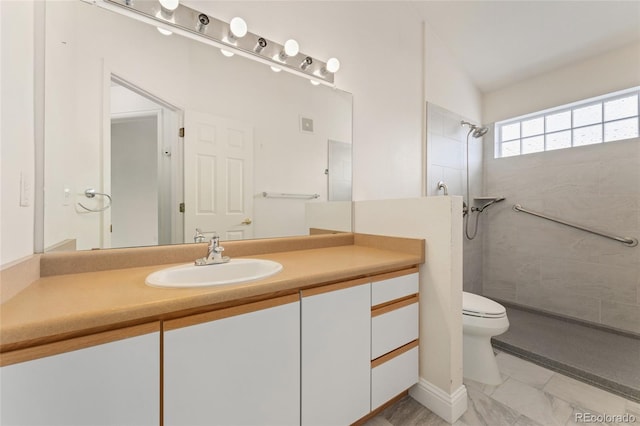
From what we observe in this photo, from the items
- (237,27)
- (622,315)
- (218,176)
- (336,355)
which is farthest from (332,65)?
(622,315)

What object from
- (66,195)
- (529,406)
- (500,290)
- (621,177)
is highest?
(621,177)

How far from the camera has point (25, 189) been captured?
2.70 feet

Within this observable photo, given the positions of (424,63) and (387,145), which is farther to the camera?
(424,63)

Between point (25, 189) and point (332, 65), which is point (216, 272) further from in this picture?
point (332, 65)

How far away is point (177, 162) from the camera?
1.26 metres

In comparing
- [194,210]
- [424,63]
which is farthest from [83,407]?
[424,63]

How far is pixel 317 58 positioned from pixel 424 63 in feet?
3.68

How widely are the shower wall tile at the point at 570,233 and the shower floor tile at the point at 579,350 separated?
0.24 meters

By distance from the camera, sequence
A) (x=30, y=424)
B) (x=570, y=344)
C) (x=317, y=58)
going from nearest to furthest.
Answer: (x=30, y=424) → (x=317, y=58) → (x=570, y=344)

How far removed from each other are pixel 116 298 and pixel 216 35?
4.24ft

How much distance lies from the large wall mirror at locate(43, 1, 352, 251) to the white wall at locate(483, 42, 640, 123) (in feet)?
7.37

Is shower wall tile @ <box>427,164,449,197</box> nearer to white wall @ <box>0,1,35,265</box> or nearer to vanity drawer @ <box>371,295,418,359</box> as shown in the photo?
vanity drawer @ <box>371,295,418,359</box>

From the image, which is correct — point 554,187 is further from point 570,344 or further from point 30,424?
point 30,424

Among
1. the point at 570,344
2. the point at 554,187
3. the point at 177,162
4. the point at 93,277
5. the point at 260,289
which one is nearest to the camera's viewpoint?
the point at 260,289
